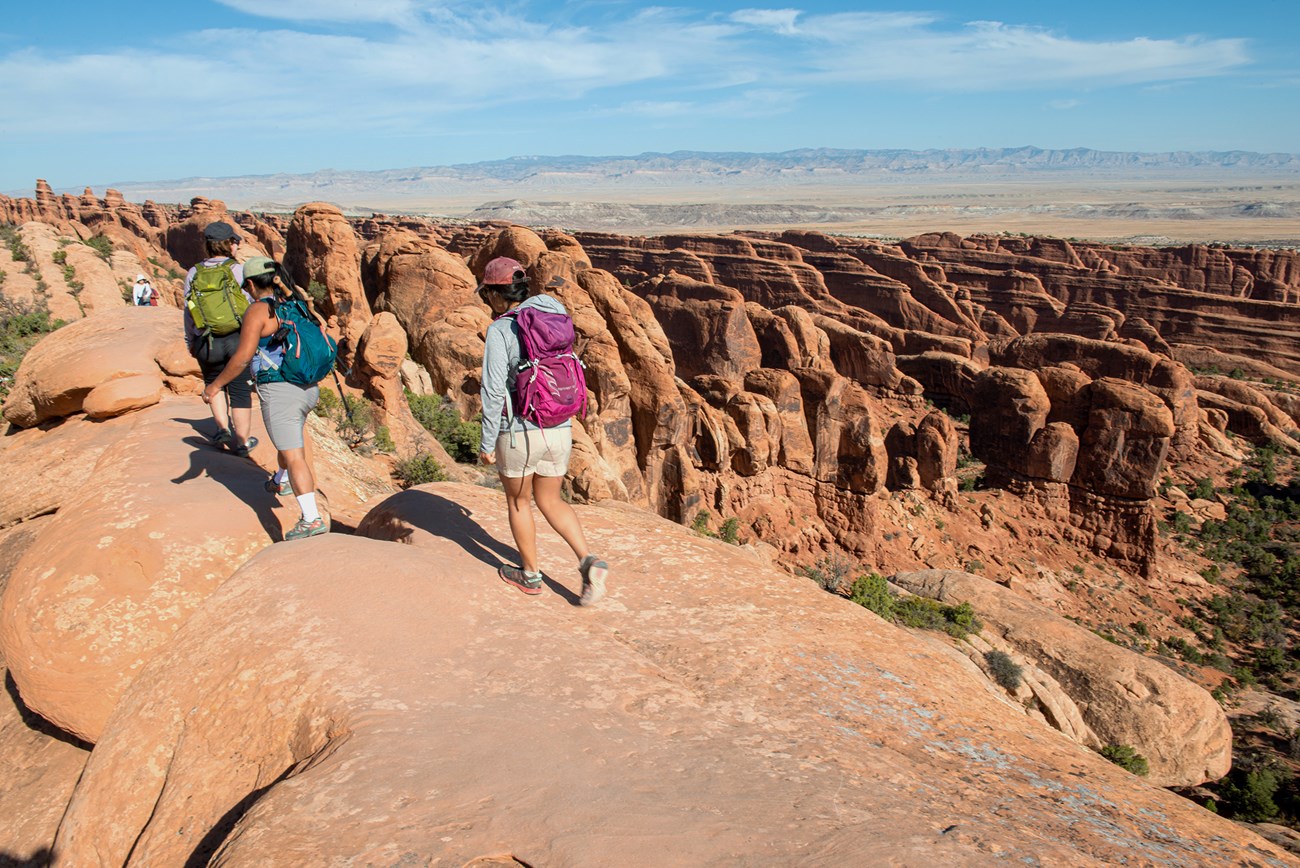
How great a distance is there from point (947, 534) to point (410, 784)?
23.7m

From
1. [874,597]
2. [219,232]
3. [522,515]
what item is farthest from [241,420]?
[874,597]

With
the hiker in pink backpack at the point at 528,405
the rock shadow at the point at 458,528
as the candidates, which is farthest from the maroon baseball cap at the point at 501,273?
the rock shadow at the point at 458,528

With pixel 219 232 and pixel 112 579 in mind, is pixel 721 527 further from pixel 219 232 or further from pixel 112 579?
pixel 112 579

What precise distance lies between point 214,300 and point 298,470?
195cm

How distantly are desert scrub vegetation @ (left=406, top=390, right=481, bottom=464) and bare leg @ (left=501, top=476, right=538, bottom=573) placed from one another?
37.3ft

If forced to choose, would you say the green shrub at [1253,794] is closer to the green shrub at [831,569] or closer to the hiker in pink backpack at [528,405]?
the green shrub at [831,569]

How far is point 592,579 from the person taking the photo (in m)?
5.59

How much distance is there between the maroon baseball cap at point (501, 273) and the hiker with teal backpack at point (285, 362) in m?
1.62

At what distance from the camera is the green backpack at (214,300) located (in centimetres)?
680

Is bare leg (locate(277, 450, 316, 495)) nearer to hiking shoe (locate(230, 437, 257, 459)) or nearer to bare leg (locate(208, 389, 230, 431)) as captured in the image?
hiking shoe (locate(230, 437, 257, 459))

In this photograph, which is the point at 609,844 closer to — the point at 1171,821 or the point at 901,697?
the point at 901,697

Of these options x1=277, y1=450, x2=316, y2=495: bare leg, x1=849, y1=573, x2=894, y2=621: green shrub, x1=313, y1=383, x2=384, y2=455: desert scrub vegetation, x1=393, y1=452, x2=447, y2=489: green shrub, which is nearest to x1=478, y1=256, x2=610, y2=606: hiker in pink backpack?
x1=277, y1=450, x2=316, y2=495: bare leg

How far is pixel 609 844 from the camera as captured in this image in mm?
2988

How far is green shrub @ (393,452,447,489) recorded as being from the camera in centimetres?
1223
